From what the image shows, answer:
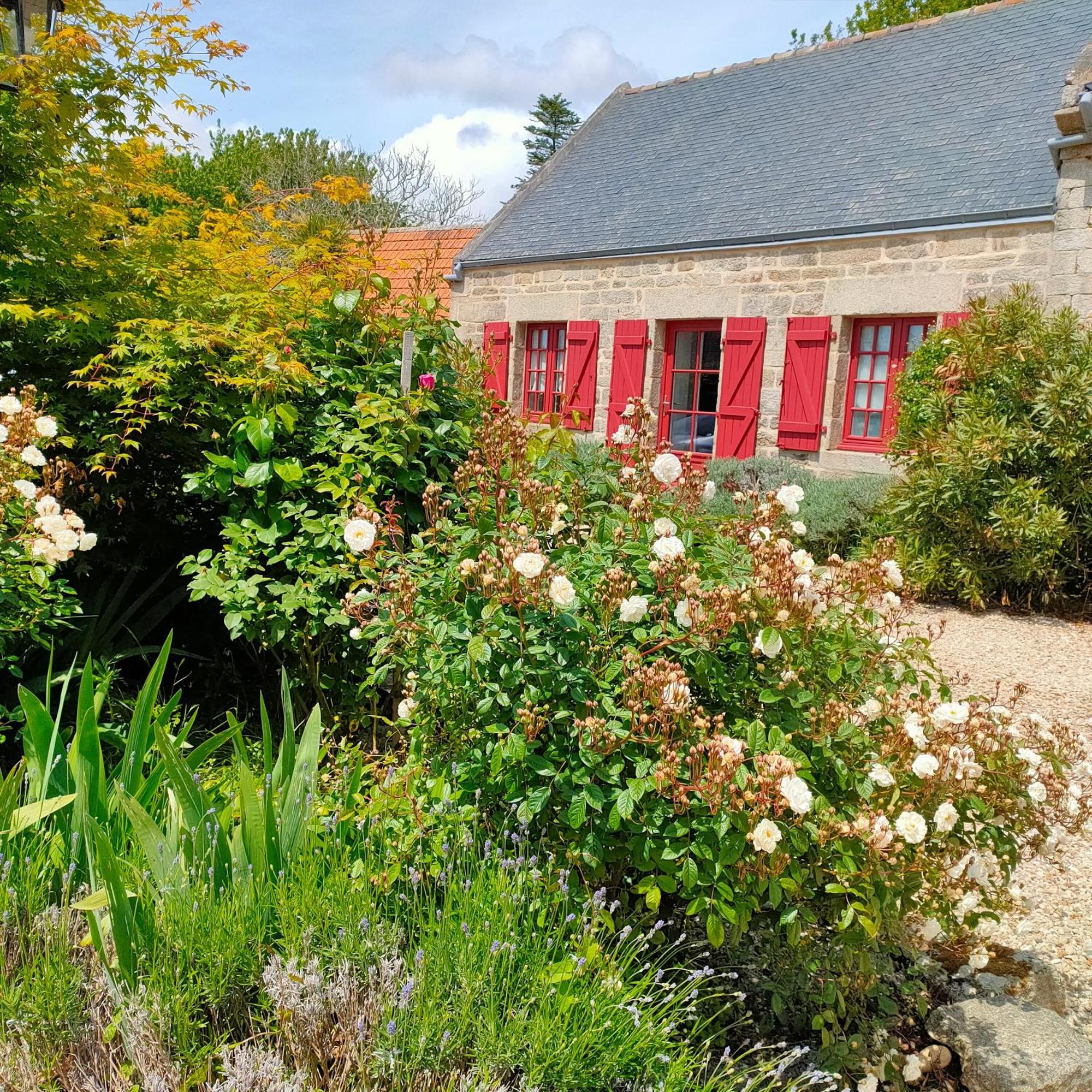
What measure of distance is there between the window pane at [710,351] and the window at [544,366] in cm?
203

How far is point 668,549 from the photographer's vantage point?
229cm

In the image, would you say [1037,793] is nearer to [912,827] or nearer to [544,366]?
[912,827]

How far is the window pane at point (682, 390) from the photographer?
1208cm

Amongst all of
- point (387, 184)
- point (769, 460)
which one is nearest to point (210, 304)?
point (769, 460)

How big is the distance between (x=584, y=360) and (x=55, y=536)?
1020cm

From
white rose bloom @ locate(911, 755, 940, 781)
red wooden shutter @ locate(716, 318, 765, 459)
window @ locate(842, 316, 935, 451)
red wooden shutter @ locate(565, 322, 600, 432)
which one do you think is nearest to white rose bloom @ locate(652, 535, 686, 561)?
white rose bloom @ locate(911, 755, 940, 781)

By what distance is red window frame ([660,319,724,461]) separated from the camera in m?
11.7

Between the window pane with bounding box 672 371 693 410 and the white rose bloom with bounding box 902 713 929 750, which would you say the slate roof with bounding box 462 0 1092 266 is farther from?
the white rose bloom with bounding box 902 713 929 750

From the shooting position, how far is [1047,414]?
707 centimetres

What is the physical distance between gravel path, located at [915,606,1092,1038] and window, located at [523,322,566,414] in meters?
7.13

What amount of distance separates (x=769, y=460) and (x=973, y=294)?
2.45 metres

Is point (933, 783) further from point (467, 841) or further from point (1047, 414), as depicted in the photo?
point (1047, 414)

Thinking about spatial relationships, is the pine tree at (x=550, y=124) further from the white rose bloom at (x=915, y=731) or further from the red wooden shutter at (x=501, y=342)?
the white rose bloom at (x=915, y=731)

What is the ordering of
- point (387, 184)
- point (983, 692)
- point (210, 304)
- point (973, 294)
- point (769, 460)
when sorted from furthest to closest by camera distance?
point (387, 184)
point (769, 460)
point (973, 294)
point (983, 692)
point (210, 304)
